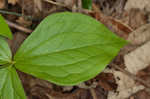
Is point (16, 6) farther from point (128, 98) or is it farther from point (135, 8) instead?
point (128, 98)

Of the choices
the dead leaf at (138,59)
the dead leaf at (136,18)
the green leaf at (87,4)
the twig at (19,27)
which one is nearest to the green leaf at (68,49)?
the twig at (19,27)

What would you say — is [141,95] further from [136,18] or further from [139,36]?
[136,18]

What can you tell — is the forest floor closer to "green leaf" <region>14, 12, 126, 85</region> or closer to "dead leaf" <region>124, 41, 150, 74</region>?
"dead leaf" <region>124, 41, 150, 74</region>

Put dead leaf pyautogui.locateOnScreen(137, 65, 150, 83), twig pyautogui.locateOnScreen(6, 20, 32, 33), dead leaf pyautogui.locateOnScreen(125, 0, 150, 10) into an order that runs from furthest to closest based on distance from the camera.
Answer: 1. dead leaf pyautogui.locateOnScreen(125, 0, 150, 10)
2. dead leaf pyautogui.locateOnScreen(137, 65, 150, 83)
3. twig pyautogui.locateOnScreen(6, 20, 32, 33)

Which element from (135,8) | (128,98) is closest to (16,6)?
(135,8)

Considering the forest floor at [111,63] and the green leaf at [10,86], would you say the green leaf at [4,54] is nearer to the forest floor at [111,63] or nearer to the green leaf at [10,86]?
the green leaf at [10,86]

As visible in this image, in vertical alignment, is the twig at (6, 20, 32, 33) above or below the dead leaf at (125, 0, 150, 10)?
below

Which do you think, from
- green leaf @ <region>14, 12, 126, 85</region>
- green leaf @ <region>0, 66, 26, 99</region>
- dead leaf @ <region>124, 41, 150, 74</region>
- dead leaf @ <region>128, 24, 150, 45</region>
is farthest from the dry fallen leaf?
green leaf @ <region>0, 66, 26, 99</region>
